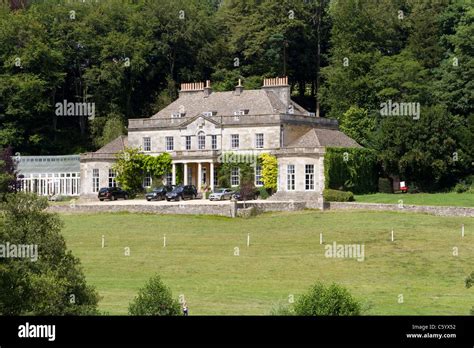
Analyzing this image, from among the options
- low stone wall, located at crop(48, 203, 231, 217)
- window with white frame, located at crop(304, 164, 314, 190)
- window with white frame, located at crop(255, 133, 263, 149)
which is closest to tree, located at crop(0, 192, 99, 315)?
low stone wall, located at crop(48, 203, 231, 217)

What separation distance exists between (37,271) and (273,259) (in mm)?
17332

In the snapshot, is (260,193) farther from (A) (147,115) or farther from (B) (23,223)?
(B) (23,223)

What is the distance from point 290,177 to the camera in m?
63.1

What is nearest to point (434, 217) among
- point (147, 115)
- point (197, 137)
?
point (197, 137)

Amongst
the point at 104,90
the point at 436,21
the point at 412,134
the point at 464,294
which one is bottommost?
the point at 464,294

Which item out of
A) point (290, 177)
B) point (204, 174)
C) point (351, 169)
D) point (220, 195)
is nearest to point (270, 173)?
point (290, 177)

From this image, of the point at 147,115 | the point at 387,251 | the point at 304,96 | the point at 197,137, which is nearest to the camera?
the point at 387,251

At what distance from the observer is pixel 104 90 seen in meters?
87.2

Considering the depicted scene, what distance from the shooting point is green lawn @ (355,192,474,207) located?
5732 centimetres

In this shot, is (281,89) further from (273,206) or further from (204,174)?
(273,206)

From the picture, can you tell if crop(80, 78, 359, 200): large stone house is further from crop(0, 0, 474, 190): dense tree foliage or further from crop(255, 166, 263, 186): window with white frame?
crop(0, 0, 474, 190): dense tree foliage

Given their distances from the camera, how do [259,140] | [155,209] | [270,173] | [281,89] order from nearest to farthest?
1. [155,209]
2. [270,173]
3. [259,140]
4. [281,89]

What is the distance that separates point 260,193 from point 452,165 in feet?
45.9

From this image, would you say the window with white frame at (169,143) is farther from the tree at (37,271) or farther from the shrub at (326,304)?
the shrub at (326,304)
